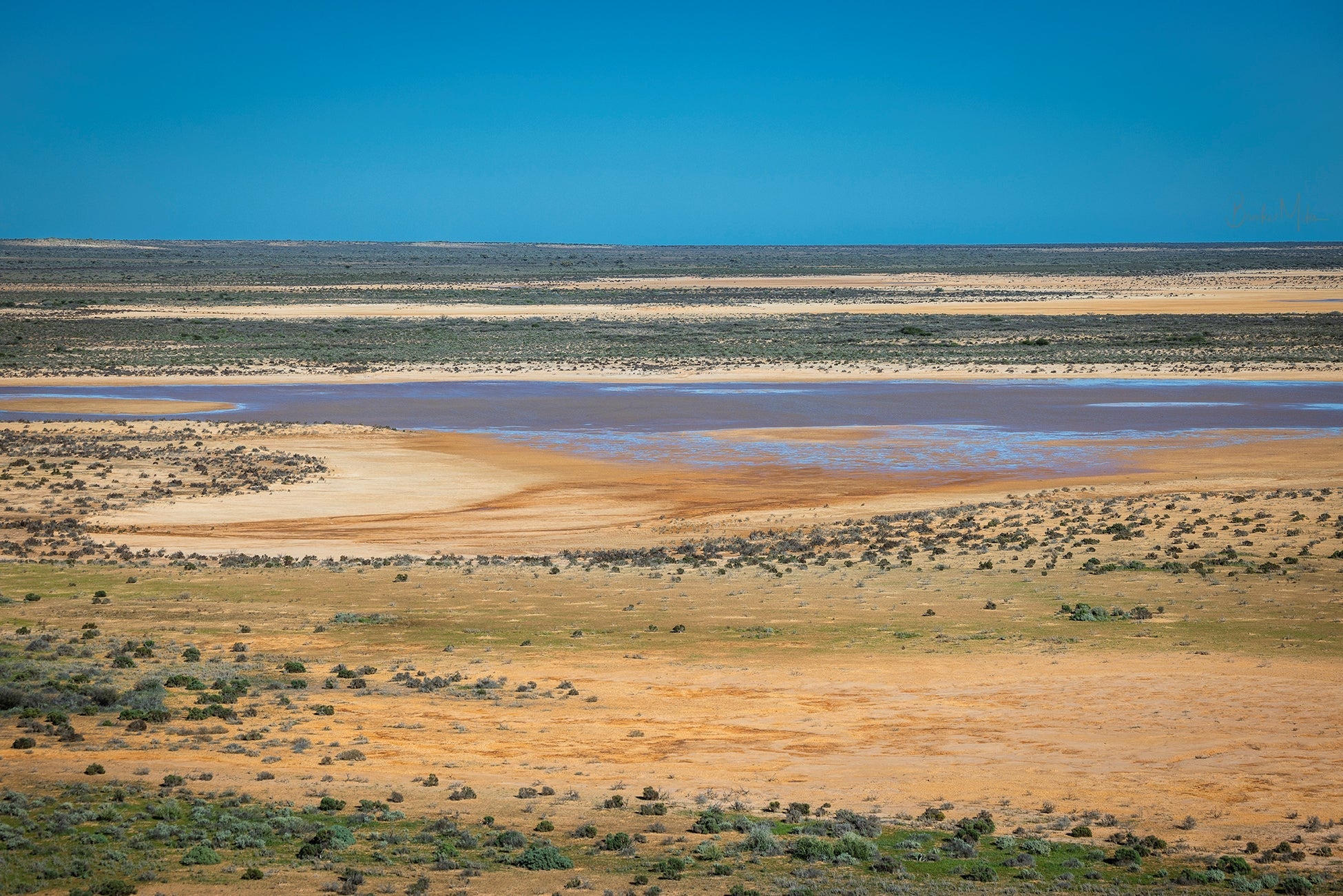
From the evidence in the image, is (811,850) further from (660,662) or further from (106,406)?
(106,406)

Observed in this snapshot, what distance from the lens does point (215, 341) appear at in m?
77.4

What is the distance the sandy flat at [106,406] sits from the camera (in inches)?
1939

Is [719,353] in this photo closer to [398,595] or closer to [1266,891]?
[398,595]

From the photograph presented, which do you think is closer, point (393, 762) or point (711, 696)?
point (393, 762)

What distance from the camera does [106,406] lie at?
51.0m

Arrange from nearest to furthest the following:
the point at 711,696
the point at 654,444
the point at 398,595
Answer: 1. the point at 711,696
2. the point at 398,595
3. the point at 654,444

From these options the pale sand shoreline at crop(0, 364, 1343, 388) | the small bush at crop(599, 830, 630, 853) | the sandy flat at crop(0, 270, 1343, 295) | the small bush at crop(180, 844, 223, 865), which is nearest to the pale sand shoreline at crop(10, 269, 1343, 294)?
the sandy flat at crop(0, 270, 1343, 295)

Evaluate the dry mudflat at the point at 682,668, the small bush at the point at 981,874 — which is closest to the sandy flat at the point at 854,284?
the dry mudflat at the point at 682,668

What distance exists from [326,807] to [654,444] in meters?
28.9

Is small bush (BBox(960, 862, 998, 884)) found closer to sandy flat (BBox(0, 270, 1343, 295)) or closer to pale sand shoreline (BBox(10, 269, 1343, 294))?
sandy flat (BBox(0, 270, 1343, 295))

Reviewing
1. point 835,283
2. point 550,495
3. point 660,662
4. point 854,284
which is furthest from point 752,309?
point 660,662

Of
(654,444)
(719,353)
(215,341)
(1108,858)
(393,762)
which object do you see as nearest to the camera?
(1108,858)

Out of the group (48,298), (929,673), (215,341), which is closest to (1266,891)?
(929,673)

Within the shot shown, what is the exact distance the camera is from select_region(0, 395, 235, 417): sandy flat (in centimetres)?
4925
